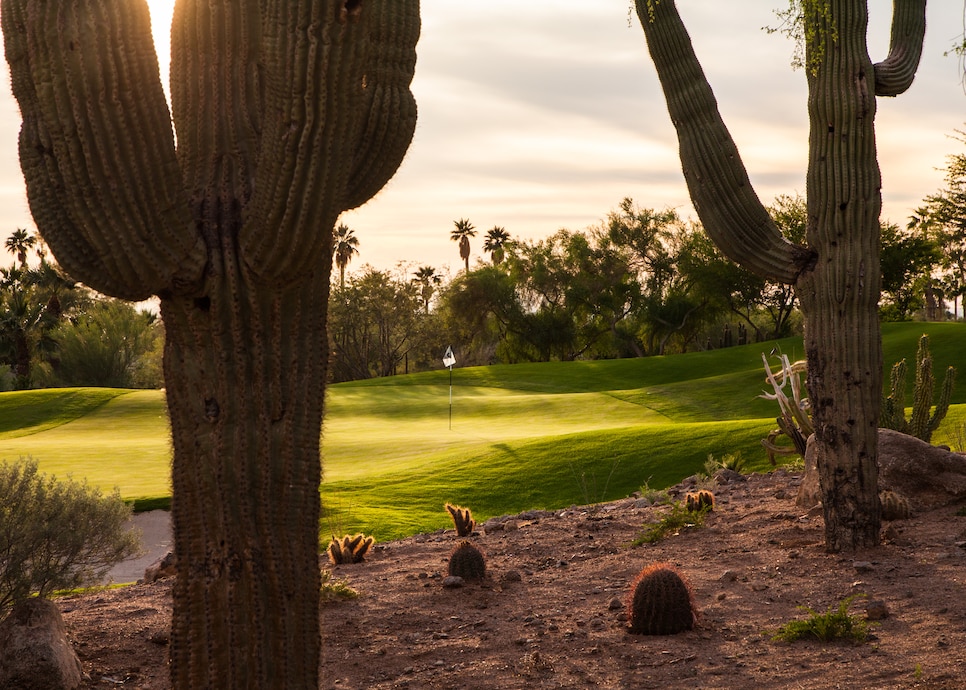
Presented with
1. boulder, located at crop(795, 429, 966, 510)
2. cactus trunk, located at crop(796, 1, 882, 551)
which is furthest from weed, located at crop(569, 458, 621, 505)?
cactus trunk, located at crop(796, 1, 882, 551)

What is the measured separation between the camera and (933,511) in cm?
920

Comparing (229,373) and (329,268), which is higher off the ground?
(329,268)

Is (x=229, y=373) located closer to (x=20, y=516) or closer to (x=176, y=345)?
(x=176, y=345)

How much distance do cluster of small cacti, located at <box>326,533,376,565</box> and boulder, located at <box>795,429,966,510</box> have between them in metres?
4.50

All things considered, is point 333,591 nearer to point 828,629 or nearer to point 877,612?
point 828,629

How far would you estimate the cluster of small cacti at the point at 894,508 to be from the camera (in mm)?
8914

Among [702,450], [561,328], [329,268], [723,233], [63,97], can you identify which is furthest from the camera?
[561,328]

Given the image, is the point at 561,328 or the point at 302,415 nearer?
the point at 302,415

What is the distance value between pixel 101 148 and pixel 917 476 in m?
8.44

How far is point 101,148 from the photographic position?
4.05 m

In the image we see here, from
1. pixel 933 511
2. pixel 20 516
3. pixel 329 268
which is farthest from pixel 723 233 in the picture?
pixel 20 516

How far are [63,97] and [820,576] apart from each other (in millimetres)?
6203

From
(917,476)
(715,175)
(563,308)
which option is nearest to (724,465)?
(917,476)

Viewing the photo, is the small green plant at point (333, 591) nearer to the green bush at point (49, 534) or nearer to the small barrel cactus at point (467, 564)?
the small barrel cactus at point (467, 564)
